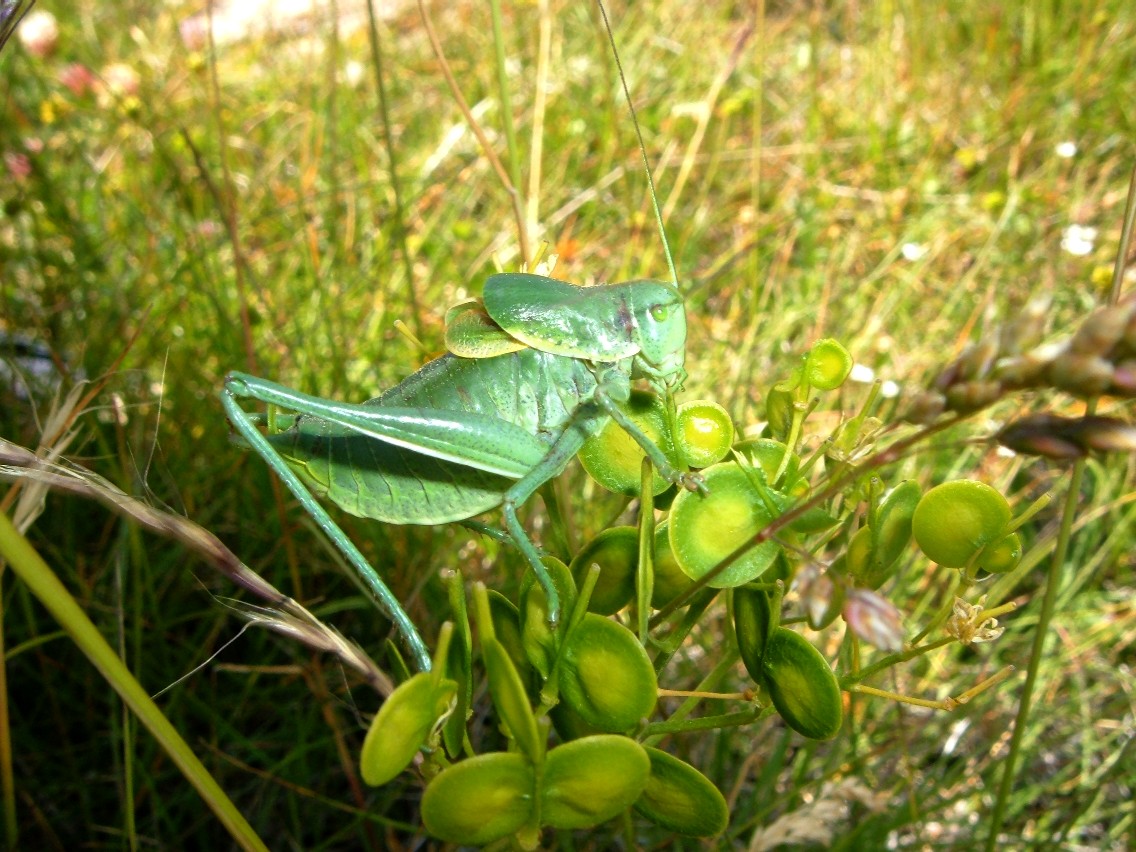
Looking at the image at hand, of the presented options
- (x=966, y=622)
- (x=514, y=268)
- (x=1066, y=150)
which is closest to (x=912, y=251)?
(x=1066, y=150)

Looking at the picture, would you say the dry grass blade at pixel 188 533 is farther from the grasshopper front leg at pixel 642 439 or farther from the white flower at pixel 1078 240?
the white flower at pixel 1078 240

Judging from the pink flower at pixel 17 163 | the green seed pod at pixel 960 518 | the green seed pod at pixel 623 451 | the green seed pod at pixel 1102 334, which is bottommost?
the green seed pod at pixel 960 518

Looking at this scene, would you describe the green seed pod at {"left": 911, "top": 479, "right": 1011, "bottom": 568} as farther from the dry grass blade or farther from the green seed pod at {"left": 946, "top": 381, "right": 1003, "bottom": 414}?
the dry grass blade

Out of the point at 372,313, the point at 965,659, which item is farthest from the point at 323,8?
the point at 965,659

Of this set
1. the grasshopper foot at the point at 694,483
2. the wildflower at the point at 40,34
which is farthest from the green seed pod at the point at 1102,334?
the wildflower at the point at 40,34

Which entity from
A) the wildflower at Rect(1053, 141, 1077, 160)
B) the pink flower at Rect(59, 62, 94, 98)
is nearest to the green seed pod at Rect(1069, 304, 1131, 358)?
the wildflower at Rect(1053, 141, 1077, 160)

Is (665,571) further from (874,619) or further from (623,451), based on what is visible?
(874,619)
